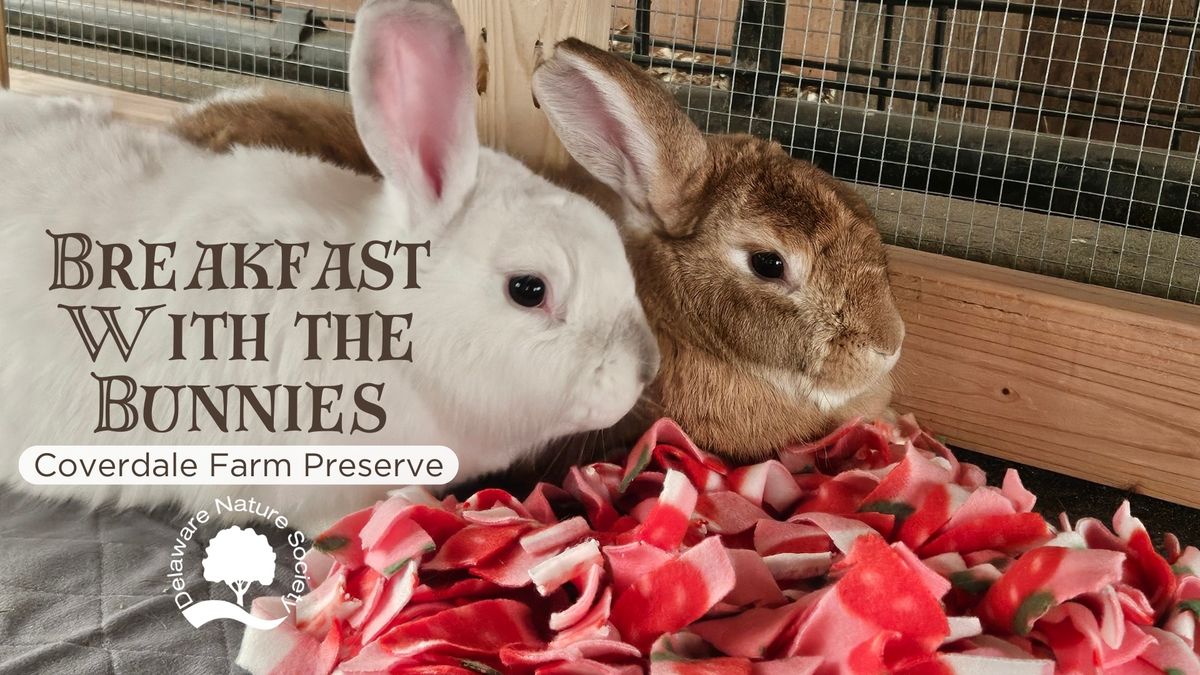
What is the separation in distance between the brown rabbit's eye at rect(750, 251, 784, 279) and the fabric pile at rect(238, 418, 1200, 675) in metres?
0.19

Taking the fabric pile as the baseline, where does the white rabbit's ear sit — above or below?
above

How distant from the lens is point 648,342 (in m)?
0.72

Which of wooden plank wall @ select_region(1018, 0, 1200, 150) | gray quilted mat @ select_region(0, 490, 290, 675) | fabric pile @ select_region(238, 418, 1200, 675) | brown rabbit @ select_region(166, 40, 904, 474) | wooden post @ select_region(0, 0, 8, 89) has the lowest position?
gray quilted mat @ select_region(0, 490, 290, 675)

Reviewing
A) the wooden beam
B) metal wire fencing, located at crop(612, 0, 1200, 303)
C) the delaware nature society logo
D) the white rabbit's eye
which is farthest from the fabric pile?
metal wire fencing, located at crop(612, 0, 1200, 303)

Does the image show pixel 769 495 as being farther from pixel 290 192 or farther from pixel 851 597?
pixel 290 192

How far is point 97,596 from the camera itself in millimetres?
659

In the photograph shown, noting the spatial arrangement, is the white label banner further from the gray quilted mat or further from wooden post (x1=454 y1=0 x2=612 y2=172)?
wooden post (x1=454 y1=0 x2=612 y2=172)

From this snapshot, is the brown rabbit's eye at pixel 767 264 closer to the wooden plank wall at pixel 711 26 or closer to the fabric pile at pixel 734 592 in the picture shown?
the fabric pile at pixel 734 592

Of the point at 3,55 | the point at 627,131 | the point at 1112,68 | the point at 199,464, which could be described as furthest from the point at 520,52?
the point at 1112,68

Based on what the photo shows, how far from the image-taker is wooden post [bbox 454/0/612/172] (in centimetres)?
89

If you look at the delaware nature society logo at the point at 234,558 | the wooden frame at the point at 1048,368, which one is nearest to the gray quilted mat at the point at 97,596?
the delaware nature society logo at the point at 234,558

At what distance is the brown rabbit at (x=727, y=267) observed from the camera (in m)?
0.83

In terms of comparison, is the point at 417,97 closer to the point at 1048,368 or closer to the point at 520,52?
the point at 520,52

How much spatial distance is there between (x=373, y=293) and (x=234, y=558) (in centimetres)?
20
